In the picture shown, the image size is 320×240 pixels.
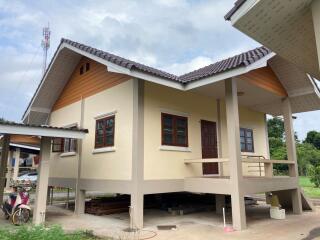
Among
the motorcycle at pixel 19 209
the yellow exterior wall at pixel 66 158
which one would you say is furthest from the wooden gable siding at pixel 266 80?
the motorcycle at pixel 19 209

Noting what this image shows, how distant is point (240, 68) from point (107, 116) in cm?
523

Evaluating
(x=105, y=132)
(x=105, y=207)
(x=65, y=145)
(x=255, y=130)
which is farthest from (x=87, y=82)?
(x=255, y=130)

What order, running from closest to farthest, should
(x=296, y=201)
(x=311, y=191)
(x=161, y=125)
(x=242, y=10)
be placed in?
1. (x=242, y=10)
2. (x=161, y=125)
3. (x=296, y=201)
4. (x=311, y=191)

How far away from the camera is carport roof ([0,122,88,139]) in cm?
830

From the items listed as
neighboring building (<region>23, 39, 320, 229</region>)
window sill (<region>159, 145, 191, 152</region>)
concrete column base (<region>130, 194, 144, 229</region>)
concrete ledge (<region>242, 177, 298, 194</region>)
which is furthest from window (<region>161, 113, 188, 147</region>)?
concrete ledge (<region>242, 177, 298, 194</region>)

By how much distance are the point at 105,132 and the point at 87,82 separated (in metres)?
2.97

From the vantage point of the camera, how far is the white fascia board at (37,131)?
327 inches

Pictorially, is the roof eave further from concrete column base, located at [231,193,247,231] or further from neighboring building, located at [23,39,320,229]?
concrete column base, located at [231,193,247,231]

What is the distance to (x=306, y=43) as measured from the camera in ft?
16.5

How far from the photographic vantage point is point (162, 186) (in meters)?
9.39

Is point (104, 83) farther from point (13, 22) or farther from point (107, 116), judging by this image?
point (13, 22)

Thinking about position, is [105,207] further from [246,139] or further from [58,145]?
[246,139]

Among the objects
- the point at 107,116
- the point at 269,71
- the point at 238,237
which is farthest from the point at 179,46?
the point at 238,237

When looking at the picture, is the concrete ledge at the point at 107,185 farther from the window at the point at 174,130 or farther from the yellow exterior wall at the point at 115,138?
the window at the point at 174,130
